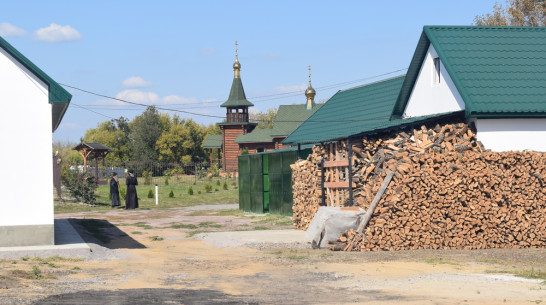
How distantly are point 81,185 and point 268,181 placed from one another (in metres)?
13.0

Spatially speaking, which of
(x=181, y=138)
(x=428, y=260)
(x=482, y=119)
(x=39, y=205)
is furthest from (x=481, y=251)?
(x=181, y=138)

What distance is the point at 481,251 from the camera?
17.3m

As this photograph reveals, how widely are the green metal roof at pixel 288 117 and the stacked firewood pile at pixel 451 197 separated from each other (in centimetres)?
5035

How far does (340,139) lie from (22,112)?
27.1 ft

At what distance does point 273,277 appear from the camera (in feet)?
45.8

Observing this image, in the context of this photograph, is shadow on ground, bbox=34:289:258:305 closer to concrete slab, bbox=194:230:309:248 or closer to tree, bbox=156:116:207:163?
concrete slab, bbox=194:230:309:248

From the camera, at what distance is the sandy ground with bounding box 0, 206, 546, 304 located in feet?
36.9

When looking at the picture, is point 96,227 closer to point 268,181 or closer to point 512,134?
point 268,181

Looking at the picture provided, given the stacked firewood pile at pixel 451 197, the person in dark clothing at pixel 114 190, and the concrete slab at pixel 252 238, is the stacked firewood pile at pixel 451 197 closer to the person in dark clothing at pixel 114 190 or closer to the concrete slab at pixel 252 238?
the concrete slab at pixel 252 238

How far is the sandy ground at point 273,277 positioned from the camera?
1123 centimetres

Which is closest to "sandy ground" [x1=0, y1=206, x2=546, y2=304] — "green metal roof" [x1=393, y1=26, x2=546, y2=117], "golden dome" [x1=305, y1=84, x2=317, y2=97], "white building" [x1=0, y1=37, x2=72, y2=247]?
"white building" [x1=0, y1=37, x2=72, y2=247]

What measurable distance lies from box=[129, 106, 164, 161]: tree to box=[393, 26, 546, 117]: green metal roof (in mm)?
74807

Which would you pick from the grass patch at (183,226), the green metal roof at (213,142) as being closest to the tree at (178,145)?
the green metal roof at (213,142)

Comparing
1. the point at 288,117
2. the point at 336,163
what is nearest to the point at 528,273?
the point at 336,163
